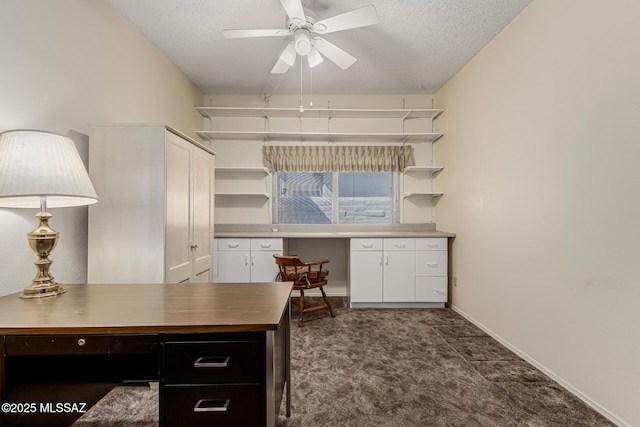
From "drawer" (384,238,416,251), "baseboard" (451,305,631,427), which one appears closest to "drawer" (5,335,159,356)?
"baseboard" (451,305,631,427)

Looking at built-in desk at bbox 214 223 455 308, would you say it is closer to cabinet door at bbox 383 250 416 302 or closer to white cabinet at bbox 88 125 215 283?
cabinet door at bbox 383 250 416 302

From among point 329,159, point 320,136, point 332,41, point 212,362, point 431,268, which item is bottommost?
point 431,268

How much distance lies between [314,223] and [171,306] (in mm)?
2813

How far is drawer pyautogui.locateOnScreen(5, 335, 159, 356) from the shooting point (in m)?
0.95

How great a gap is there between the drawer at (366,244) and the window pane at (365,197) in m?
0.65

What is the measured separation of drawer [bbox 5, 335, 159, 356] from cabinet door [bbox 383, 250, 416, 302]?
2714mm

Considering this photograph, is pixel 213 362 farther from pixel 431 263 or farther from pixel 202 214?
pixel 431 263

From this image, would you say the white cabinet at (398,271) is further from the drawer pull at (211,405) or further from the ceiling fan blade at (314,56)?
the drawer pull at (211,405)

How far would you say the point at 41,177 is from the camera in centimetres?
118

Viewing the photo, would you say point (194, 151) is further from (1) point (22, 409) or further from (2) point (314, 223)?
(2) point (314, 223)

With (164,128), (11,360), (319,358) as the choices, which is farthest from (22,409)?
(319,358)

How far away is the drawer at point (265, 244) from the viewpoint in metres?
3.29

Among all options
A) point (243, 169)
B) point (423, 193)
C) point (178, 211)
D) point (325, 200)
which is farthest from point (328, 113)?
point (178, 211)

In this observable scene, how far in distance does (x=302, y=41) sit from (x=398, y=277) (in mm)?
2558
